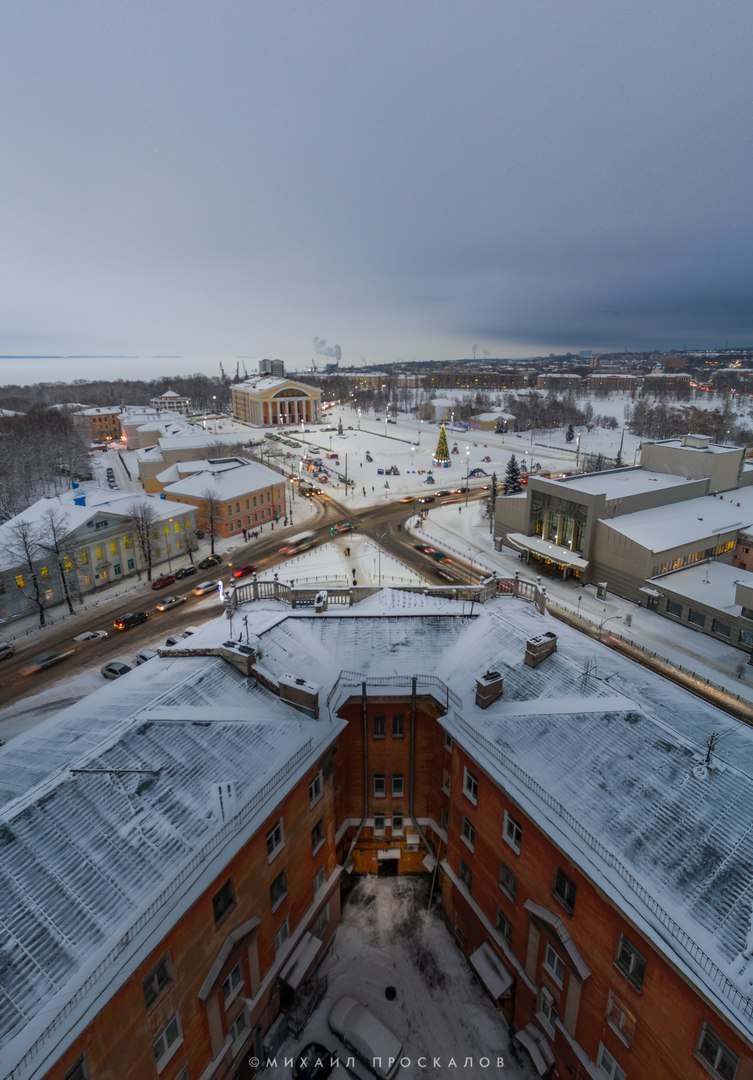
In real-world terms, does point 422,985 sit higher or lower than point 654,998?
lower

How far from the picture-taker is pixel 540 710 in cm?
1817

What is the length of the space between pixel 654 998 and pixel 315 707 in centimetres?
1216

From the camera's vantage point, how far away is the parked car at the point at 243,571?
54.5 metres

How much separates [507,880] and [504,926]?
7.38 feet

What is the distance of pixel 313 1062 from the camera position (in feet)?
59.3

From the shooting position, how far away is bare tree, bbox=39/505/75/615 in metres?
46.6

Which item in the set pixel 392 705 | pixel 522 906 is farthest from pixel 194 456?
pixel 522 906

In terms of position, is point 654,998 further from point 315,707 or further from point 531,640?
point 315,707

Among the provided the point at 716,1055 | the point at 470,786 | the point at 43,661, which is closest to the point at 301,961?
the point at 470,786

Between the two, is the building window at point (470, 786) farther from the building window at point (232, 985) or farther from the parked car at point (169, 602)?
the parked car at point (169, 602)

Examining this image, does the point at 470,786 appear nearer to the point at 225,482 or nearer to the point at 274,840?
the point at 274,840

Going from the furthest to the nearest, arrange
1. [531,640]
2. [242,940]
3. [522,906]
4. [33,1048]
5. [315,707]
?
[531,640]
[315,707]
[522,906]
[242,940]
[33,1048]

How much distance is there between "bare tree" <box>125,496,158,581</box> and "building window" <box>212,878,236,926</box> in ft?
145

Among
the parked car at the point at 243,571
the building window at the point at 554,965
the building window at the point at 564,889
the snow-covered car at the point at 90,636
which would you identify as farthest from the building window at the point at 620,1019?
the parked car at the point at 243,571
